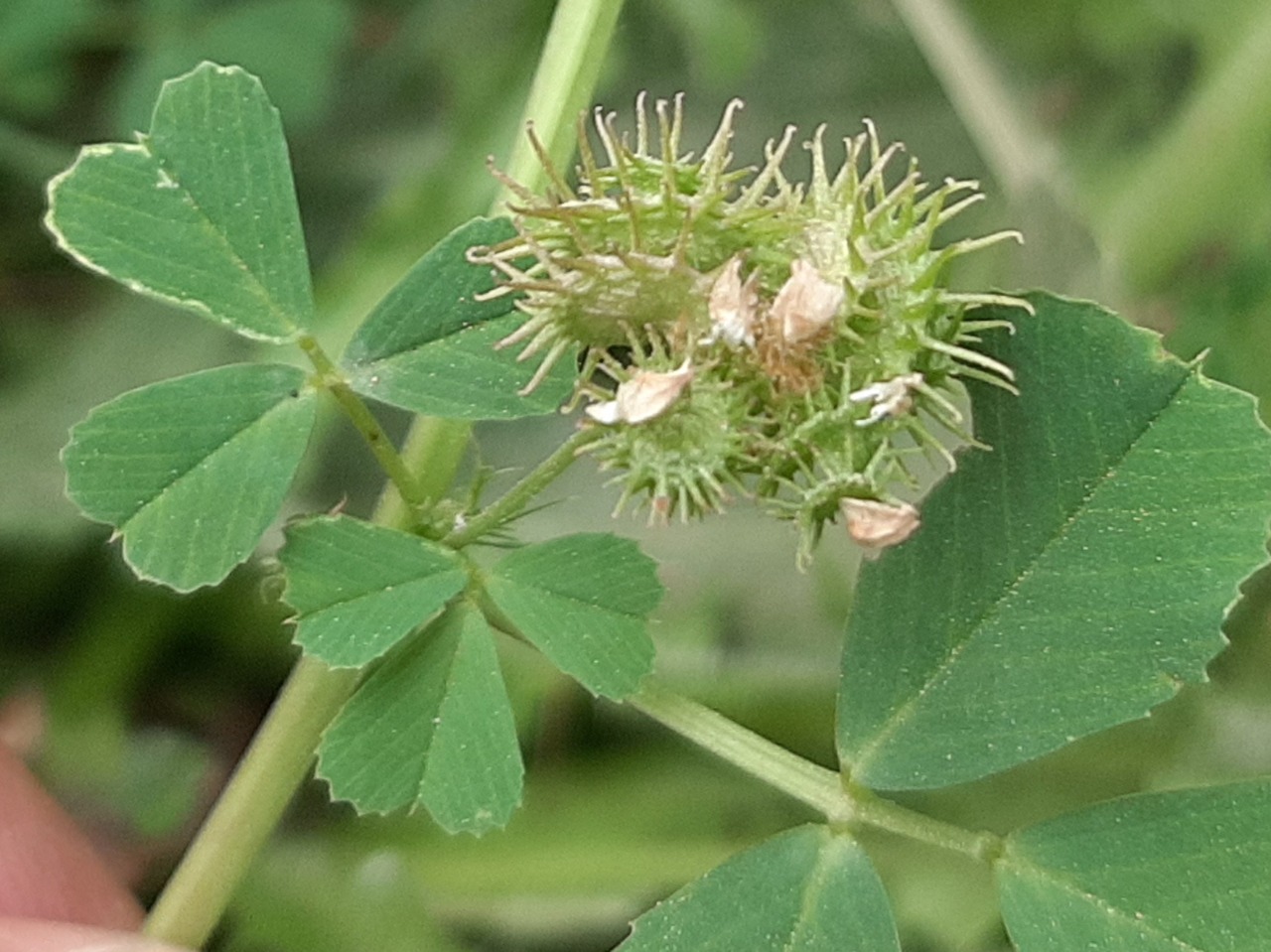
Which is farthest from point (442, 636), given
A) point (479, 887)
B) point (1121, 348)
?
point (479, 887)

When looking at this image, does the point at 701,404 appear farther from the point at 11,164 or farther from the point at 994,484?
the point at 11,164

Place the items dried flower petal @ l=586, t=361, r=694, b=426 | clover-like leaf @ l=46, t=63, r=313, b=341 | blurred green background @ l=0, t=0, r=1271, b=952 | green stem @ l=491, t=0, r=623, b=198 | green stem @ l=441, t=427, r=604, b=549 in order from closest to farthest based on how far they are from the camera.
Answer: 1. dried flower petal @ l=586, t=361, r=694, b=426
2. green stem @ l=441, t=427, r=604, b=549
3. clover-like leaf @ l=46, t=63, r=313, b=341
4. green stem @ l=491, t=0, r=623, b=198
5. blurred green background @ l=0, t=0, r=1271, b=952

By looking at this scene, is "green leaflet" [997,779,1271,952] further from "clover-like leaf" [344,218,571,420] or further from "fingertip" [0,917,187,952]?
"fingertip" [0,917,187,952]

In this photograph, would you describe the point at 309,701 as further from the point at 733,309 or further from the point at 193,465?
the point at 733,309

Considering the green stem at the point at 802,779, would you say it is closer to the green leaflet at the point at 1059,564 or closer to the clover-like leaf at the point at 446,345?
the green leaflet at the point at 1059,564

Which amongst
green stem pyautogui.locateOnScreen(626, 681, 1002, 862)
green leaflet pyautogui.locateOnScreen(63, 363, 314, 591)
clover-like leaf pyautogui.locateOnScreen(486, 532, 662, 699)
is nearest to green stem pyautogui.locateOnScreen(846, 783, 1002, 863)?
green stem pyautogui.locateOnScreen(626, 681, 1002, 862)
